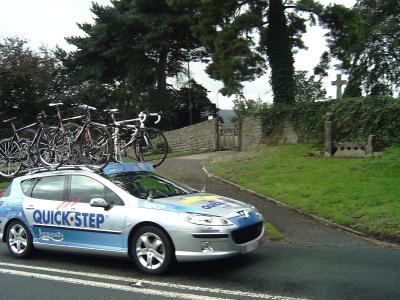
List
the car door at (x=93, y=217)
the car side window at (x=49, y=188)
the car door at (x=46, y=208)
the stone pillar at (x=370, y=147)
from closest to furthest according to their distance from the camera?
the car door at (x=93, y=217) < the car door at (x=46, y=208) < the car side window at (x=49, y=188) < the stone pillar at (x=370, y=147)

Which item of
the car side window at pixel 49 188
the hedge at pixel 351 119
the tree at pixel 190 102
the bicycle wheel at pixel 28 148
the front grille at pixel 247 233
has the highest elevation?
the tree at pixel 190 102

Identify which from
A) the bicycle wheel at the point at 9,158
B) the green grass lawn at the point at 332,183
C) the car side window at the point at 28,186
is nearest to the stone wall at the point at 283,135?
the green grass lawn at the point at 332,183

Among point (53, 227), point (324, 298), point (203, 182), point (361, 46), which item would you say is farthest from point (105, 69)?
point (324, 298)

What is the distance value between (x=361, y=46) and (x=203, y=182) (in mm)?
19499

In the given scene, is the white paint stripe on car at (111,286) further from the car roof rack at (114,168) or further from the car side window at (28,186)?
the car roof rack at (114,168)

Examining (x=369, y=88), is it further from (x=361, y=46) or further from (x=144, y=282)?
(x=144, y=282)

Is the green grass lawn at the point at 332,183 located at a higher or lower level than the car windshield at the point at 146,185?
lower

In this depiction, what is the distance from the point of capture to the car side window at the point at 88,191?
24.8ft

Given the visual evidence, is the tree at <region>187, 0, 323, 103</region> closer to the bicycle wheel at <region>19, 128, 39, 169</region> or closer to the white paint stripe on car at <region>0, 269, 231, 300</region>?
the bicycle wheel at <region>19, 128, 39, 169</region>

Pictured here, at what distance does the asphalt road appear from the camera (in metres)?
6.10

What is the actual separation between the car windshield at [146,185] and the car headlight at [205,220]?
889 mm

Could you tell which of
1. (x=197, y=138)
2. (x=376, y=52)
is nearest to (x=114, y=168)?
(x=197, y=138)

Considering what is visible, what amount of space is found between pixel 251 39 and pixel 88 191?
18.0 meters

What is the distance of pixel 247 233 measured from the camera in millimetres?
7113
